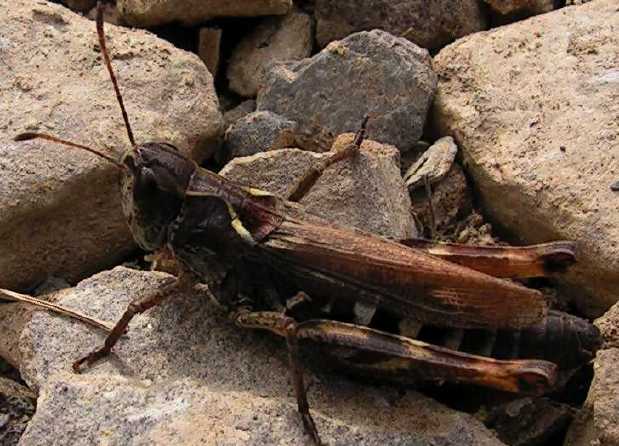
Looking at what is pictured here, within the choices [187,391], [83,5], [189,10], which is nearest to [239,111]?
[189,10]

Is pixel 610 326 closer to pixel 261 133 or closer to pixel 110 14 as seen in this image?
pixel 261 133

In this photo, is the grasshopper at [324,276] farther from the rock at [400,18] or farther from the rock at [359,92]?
the rock at [400,18]

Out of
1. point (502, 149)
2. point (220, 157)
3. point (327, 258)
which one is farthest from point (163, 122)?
point (502, 149)

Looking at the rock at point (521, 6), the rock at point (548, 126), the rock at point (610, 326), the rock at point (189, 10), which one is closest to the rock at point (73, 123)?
the rock at point (189, 10)

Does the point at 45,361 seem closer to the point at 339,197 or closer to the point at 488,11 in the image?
the point at 339,197

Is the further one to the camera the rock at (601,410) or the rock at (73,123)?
the rock at (73,123)

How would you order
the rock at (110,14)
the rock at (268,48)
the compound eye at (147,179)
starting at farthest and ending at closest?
the rock at (110,14), the rock at (268,48), the compound eye at (147,179)

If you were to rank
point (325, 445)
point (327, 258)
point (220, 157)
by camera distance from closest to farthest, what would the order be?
point (325, 445)
point (327, 258)
point (220, 157)
